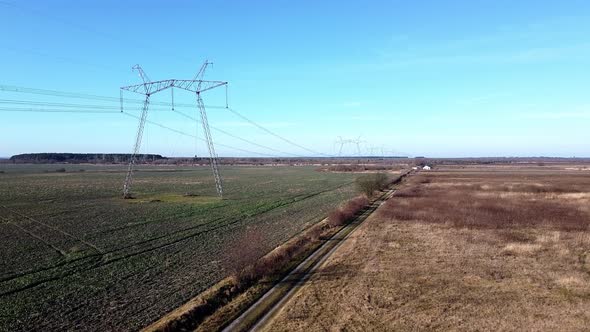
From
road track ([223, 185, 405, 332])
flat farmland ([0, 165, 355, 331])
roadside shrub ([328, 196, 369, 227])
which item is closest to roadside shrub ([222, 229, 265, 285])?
flat farmland ([0, 165, 355, 331])

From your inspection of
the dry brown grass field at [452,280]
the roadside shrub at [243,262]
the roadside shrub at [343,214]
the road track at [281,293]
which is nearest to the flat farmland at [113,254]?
the roadside shrub at [243,262]

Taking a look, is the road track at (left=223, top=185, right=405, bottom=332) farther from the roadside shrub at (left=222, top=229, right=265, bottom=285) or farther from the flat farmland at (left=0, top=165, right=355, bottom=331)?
the flat farmland at (left=0, top=165, right=355, bottom=331)

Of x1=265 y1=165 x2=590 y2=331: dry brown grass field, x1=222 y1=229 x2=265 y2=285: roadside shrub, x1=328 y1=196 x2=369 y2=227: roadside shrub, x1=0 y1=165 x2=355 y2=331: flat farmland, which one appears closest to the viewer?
x1=265 y1=165 x2=590 y2=331: dry brown grass field

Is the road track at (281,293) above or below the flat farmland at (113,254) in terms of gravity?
below

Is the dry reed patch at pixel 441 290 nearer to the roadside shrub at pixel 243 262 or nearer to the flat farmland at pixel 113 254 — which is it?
the roadside shrub at pixel 243 262

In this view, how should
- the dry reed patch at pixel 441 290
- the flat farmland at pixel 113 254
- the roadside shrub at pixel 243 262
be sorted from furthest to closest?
the roadside shrub at pixel 243 262
the flat farmland at pixel 113 254
the dry reed patch at pixel 441 290

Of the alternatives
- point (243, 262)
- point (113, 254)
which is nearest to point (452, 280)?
point (243, 262)
